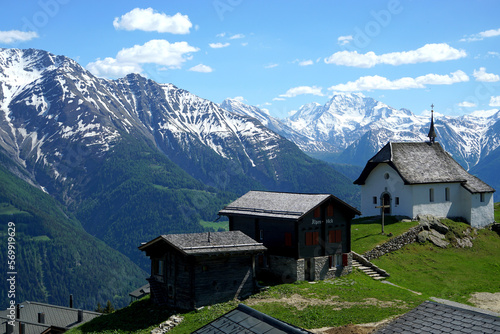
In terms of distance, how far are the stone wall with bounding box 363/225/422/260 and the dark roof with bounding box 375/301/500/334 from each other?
36.2 metres

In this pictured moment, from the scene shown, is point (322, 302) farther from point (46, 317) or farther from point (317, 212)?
point (46, 317)

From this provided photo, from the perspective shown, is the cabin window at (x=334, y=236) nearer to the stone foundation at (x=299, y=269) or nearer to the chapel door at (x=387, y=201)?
the stone foundation at (x=299, y=269)

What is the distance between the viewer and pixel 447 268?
59.2m

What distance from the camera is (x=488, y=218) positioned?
76250 millimetres

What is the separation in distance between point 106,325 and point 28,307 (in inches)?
1778

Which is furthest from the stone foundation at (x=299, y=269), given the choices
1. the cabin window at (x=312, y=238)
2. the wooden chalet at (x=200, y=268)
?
the wooden chalet at (x=200, y=268)

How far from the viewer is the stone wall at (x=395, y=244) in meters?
60.2

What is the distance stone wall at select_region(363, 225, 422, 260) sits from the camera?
2372 inches

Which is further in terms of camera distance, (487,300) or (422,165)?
(422,165)

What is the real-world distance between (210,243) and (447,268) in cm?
2918

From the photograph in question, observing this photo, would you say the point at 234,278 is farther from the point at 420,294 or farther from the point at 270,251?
the point at 420,294

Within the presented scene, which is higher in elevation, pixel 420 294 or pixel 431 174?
pixel 431 174

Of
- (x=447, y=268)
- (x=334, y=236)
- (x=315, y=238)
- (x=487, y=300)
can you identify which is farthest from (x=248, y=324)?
(x=447, y=268)

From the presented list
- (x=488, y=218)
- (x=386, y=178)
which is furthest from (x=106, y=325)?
(x=488, y=218)
